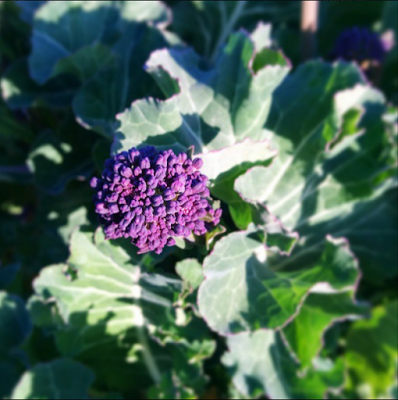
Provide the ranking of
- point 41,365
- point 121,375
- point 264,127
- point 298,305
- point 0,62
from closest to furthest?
point 298,305 < point 264,127 < point 41,365 < point 121,375 < point 0,62

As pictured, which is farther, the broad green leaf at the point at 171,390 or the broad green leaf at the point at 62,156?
the broad green leaf at the point at 62,156

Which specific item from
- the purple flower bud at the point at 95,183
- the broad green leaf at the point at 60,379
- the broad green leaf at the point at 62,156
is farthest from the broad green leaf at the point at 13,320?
the purple flower bud at the point at 95,183

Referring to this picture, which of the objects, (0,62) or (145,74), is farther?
(0,62)

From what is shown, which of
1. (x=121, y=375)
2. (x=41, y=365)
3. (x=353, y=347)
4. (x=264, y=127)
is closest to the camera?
(x=264, y=127)

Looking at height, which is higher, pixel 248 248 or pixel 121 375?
pixel 248 248

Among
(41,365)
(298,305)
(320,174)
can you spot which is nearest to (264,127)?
(320,174)

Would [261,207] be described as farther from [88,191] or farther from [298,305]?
[88,191]

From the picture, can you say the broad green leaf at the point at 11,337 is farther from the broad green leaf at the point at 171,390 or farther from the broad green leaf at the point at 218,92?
the broad green leaf at the point at 218,92

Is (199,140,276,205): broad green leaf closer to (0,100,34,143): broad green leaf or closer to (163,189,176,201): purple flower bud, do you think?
(163,189,176,201): purple flower bud
